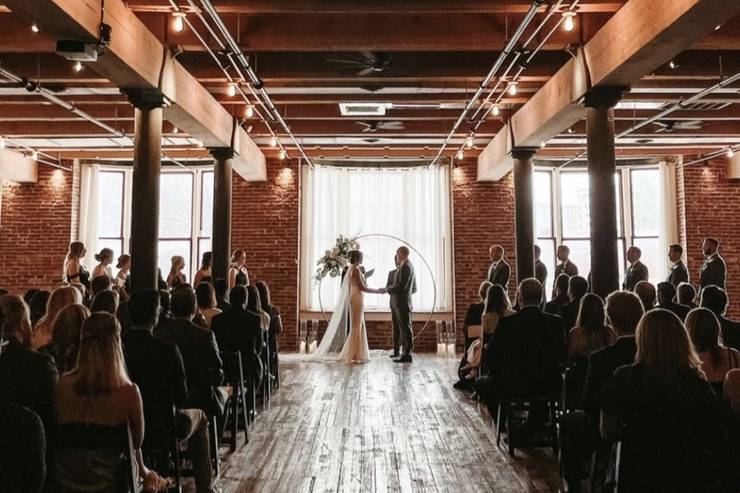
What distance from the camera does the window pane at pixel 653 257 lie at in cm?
1360

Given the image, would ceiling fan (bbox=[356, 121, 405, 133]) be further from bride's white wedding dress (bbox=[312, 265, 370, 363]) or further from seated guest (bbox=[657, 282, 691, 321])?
seated guest (bbox=[657, 282, 691, 321])

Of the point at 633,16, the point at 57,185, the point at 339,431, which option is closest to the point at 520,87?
the point at 633,16

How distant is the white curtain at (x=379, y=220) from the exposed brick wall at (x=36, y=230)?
5100 millimetres

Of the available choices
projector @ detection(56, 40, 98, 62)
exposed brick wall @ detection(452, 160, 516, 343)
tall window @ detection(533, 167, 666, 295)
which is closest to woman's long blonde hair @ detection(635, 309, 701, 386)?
Answer: projector @ detection(56, 40, 98, 62)

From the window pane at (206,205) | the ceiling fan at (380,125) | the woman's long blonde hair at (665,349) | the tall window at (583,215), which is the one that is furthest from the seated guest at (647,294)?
the window pane at (206,205)

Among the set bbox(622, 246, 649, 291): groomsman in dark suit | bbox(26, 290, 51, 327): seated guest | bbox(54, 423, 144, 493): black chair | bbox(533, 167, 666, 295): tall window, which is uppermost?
bbox(533, 167, 666, 295): tall window

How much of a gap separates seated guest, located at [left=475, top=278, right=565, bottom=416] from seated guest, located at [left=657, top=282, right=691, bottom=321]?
3.96 feet

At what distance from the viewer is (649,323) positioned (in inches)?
111

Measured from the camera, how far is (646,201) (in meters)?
13.9

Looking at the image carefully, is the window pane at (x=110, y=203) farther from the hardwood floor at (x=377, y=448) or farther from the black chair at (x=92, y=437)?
the black chair at (x=92, y=437)

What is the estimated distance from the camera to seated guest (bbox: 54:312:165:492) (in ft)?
9.16

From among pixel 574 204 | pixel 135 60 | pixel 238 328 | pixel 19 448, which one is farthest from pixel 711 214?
pixel 19 448

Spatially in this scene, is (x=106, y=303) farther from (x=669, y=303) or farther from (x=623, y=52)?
(x=623, y=52)

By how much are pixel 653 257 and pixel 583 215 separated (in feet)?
5.59
